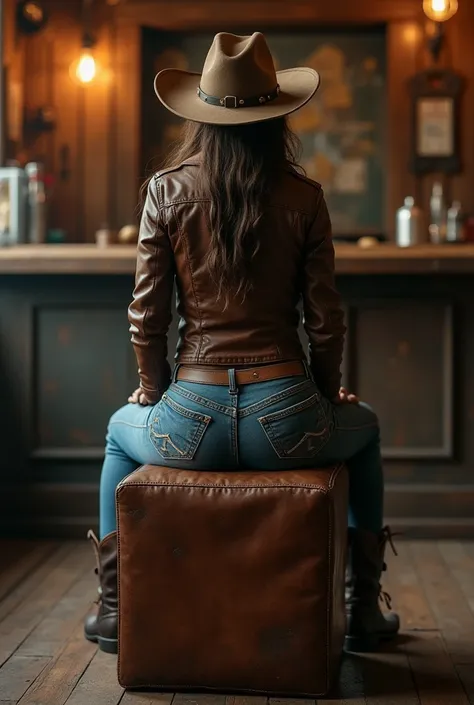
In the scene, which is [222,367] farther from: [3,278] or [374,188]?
[374,188]

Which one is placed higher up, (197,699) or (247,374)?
(247,374)

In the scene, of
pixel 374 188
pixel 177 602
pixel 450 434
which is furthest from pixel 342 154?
pixel 177 602

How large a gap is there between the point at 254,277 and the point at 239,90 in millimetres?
380

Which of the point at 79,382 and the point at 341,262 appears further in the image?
the point at 79,382

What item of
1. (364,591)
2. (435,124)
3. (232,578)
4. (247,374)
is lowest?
(364,591)

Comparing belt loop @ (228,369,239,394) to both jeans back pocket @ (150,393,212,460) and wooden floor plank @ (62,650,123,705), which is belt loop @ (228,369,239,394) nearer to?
jeans back pocket @ (150,393,212,460)

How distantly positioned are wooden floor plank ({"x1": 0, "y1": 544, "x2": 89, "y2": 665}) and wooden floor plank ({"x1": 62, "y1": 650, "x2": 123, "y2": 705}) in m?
0.21

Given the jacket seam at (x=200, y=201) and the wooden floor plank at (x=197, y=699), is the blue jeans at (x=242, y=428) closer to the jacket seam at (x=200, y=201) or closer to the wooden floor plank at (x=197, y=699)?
the jacket seam at (x=200, y=201)

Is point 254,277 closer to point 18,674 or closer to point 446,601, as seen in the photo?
point 18,674

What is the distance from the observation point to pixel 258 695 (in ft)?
6.71

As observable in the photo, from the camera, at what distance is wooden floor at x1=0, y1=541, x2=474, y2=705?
2047mm

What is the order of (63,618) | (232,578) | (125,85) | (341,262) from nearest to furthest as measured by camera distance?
1. (232,578)
2. (63,618)
3. (341,262)
4. (125,85)

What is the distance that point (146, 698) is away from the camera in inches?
79.9

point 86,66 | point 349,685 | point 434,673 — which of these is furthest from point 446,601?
point 86,66
